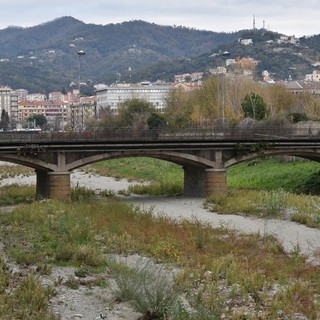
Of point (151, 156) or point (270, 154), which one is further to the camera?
point (270, 154)

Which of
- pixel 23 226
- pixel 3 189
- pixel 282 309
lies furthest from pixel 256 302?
pixel 3 189

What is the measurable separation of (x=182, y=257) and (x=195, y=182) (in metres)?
23.2

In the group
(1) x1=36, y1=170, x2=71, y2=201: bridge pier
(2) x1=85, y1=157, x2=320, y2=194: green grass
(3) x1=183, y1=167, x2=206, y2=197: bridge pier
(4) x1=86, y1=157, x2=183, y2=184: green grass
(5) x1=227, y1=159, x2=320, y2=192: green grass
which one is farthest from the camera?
(4) x1=86, y1=157, x2=183, y2=184: green grass

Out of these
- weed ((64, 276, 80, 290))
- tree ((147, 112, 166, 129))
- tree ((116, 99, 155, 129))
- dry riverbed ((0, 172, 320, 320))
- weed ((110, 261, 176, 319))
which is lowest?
dry riverbed ((0, 172, 320, 320))

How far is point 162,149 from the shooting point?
144ft

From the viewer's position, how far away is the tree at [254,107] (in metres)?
76.2

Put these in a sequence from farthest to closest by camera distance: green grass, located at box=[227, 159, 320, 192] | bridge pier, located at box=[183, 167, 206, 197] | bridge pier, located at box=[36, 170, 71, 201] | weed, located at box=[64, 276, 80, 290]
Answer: green grass, located at box=[227, 159, 320, 192] < bridge pier, located at box=[183, 167, 206, 197] < bridge pier, located at box=[36, 170, 71, 201] < weed, located at box=[64, 276, 80, 290]

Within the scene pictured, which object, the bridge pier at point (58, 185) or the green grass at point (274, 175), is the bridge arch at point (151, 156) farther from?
the green grass at point (274, 175)

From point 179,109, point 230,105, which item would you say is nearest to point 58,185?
point 230,105

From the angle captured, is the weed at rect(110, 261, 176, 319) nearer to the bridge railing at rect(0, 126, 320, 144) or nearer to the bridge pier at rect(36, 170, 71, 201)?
the bridge pier at rect(36, 170, 71, 201)

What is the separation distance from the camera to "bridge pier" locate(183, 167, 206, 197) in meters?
46.5

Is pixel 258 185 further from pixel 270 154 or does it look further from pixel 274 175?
pixel 270 154

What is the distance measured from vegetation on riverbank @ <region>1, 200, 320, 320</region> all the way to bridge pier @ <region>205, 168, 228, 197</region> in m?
10.5

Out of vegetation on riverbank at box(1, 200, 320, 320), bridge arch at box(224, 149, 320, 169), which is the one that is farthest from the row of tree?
vegetation on riverbank at box(1, 200, 320, 320)
